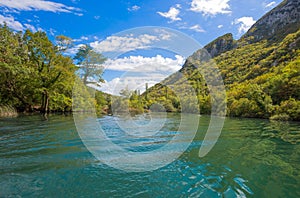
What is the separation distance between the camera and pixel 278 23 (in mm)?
119062

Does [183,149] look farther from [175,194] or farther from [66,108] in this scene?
[66,108]

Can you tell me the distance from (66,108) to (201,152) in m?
30.3

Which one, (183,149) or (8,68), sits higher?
(8,68)

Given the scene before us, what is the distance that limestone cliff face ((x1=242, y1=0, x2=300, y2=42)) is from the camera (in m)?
105

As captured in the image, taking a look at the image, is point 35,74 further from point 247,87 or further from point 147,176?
point 247,87

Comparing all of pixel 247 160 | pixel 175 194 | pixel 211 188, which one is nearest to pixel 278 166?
pixel 247 160

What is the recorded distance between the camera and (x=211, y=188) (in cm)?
369

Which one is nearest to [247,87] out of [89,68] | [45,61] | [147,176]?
[89,68]

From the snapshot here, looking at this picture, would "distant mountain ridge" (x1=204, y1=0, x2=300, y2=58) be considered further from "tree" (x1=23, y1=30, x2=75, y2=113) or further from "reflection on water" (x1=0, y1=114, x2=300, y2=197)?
"reflection on water" (x1=0, y1=114, x2=300, y2=197)

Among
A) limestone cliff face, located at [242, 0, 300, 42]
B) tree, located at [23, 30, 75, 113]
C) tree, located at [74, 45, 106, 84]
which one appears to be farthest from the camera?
limestone cliff face, located at [242, 0, 300, 42]

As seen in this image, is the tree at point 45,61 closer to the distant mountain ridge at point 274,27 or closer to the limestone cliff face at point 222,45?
the distant mountain ridge at point 274,27

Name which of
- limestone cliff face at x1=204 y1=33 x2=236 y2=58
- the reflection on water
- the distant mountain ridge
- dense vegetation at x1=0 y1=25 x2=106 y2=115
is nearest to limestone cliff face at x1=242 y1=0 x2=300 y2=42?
the distant mountain ridge

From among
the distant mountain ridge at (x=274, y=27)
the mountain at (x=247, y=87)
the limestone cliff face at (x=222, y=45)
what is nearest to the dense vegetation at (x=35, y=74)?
the mountain at (x=247, y=87)

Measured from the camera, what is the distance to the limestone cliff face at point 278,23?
105 meters
